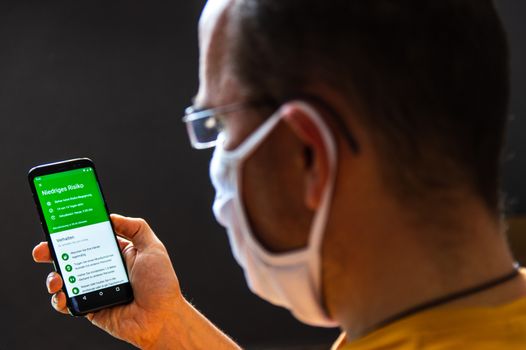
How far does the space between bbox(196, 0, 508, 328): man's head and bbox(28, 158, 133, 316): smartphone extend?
28.3 inches

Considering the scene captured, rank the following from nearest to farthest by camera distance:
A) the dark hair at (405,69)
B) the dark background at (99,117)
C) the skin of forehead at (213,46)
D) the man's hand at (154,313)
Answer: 1. the dark hair at (405,69)
2. the skin of forehead at (213,46)
3. the man's hand at (154,313)
4. the dark background at (99,117)

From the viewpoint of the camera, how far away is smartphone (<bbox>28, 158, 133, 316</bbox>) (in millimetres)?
1455

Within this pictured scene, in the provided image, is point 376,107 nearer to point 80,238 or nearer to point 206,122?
point 206,122

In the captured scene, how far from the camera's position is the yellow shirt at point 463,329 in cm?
76

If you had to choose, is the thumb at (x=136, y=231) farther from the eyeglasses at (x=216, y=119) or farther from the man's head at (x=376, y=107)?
the man's head at (x=376, y=107)

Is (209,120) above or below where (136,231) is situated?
above

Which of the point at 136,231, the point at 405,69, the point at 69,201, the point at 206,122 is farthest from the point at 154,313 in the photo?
the point at 405,69

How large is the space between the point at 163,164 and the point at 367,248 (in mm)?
2507

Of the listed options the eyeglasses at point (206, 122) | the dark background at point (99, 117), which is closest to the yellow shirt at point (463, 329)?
the eyeglasses at point (206, 122)

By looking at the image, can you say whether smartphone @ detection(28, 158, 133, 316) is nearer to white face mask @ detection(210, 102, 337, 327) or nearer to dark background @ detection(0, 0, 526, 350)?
white face mask @ detection(210, 102, 337, 327)

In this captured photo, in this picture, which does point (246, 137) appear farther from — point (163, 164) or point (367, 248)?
point (163, 164)

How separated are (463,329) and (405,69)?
10.5 inches

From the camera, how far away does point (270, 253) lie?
2.89 feet

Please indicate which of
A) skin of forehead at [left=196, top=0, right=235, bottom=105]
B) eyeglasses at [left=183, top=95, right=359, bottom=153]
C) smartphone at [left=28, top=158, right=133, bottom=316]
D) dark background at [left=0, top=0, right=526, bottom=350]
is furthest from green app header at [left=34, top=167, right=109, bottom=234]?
dark background at [left=0, top=0, right=526, bottom=350]
